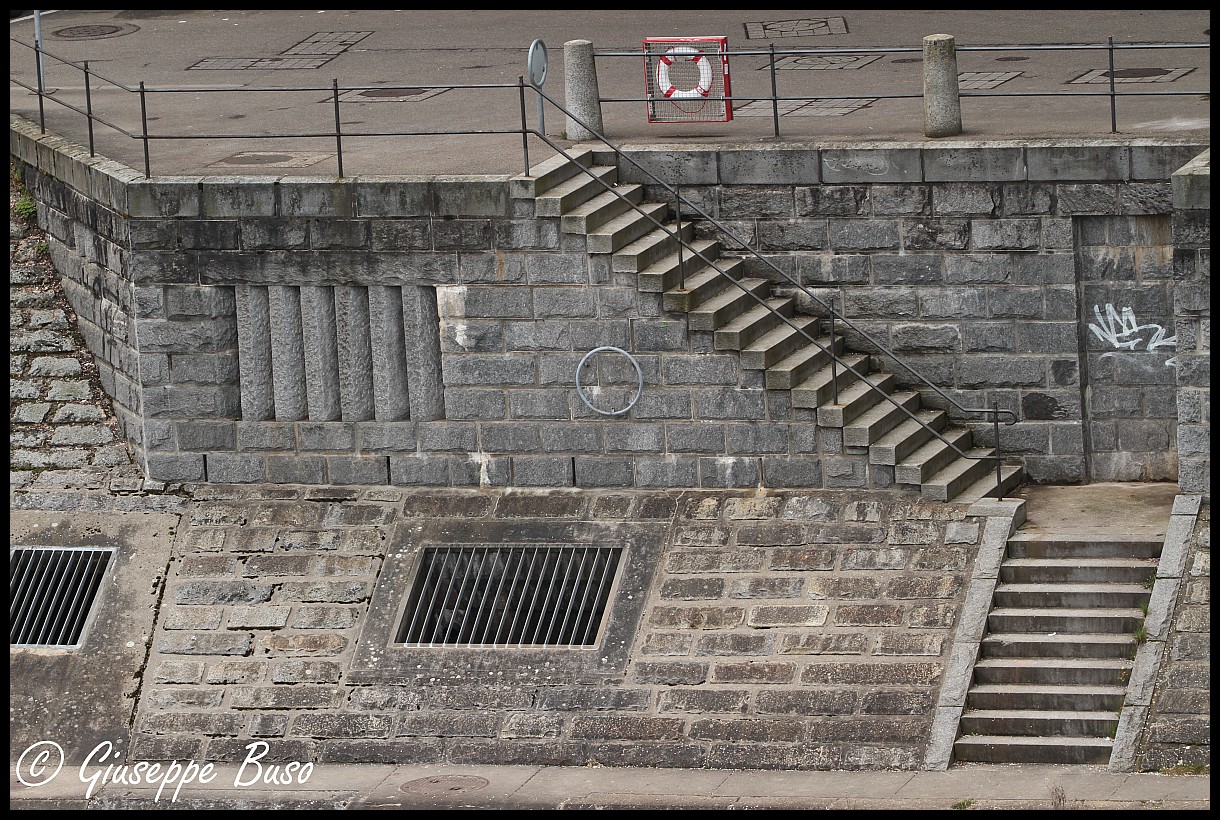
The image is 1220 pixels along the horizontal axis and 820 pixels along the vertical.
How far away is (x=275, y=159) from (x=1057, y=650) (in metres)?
8.03

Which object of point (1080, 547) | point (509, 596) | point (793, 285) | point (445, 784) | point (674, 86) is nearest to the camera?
point (445, 784)

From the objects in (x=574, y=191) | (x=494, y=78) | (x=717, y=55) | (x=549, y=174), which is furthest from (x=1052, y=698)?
(x=494, y=78)


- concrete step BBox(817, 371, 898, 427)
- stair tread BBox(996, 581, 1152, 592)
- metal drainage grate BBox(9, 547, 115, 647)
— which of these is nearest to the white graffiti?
concrete step BBox(817, 371, 898, 427)

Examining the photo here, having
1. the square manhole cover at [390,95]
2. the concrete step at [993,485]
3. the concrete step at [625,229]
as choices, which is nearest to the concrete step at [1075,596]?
the concrete step at [993,485]

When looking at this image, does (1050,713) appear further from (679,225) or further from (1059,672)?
(679,225)

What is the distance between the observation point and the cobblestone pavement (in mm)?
19438

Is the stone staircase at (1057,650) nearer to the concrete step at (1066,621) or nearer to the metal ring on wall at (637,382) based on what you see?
the concrete step at (1066,621)

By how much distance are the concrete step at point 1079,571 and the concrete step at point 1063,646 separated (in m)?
0.61

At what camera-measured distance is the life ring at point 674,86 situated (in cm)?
1973

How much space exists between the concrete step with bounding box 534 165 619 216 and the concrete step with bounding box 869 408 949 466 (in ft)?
10.5

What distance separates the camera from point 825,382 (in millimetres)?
18172

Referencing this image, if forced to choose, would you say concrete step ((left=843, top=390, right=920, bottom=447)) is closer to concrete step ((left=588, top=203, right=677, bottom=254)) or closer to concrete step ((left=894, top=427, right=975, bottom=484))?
concrete step ((left=894, top=427, right=975, bottom=484))

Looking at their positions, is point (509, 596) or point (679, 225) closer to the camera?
point (679, 225)

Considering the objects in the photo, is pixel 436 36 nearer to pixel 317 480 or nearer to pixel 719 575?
pixel 317 480
